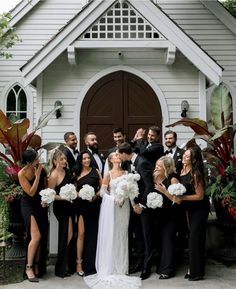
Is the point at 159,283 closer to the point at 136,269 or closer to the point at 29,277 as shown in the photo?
the point at 136,269

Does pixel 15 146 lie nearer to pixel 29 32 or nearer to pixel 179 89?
pixel 179 89

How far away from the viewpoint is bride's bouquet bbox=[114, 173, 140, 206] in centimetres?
566

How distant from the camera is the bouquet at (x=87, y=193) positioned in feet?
19.0

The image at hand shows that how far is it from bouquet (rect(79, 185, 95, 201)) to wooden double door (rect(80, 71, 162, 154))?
3928mm

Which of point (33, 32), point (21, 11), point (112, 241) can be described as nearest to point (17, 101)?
point (33, 32)

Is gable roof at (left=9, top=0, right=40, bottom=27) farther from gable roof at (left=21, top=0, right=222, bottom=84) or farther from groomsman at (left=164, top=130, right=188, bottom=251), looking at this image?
groomsman at (left=164, top=130, right=188, bottom=251)

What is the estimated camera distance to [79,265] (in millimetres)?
6027

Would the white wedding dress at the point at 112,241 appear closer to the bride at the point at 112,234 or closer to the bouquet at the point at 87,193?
the bride at the point at 112,234

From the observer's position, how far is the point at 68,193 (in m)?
5.75

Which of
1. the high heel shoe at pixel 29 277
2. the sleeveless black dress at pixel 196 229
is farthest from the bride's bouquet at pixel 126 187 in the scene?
the high heel shoe at pixel 29 277

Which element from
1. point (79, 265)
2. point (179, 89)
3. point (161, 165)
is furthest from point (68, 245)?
point (179, 89)

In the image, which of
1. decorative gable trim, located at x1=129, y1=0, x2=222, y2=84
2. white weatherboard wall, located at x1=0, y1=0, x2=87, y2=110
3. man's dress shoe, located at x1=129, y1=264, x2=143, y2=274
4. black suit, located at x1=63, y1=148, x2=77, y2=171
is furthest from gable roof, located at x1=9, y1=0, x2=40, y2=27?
man's dress shoe, located at x1=129, y1=264, x2=143, y2=274

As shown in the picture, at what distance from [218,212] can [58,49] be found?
16.3ft

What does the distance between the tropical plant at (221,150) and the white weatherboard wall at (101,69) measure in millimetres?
2609
